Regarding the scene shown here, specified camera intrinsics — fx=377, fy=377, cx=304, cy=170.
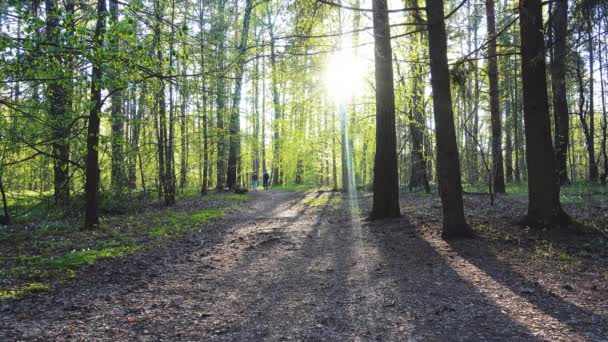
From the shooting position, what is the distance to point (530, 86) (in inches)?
285

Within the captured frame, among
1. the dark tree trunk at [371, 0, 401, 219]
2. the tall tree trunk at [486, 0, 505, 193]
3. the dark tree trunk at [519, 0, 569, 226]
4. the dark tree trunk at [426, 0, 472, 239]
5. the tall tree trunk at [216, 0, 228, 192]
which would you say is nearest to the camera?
the dark tree trunk at [519, 0, 569, 226]

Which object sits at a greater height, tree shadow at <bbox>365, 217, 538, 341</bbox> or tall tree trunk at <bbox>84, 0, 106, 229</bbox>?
tall tree trunk at <bbox>84, 0, 106, 229</bbox>

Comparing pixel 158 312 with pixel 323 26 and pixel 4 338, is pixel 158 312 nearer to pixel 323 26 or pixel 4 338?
pixel 4 338

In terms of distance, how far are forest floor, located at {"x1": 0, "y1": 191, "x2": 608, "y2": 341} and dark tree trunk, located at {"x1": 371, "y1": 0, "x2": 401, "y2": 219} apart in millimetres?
1576

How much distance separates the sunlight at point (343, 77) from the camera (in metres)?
12.1

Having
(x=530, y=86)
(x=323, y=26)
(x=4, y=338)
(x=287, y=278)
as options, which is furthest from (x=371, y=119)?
(x=4, y=338)

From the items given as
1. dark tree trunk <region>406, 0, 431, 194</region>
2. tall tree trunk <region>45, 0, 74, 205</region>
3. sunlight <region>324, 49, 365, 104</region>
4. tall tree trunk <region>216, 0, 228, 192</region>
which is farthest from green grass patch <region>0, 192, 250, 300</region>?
dark tree trunk <region>406, 0, 431, 194</region>

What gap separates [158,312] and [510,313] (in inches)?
148

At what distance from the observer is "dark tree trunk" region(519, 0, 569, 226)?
7.05m

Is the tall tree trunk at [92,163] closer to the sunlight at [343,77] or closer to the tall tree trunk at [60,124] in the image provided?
the tall tree trunk at [60,124]

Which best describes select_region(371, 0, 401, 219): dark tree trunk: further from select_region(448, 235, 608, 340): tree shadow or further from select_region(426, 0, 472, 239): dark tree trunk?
select_region(448, 235, 608, 340): tree shadow

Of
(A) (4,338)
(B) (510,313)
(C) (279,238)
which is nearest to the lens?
(A) (4,338)

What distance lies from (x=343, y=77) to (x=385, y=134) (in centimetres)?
512

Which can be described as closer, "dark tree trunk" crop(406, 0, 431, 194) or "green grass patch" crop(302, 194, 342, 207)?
"dark tree trunk" crop(406, 0, 431, 194)
